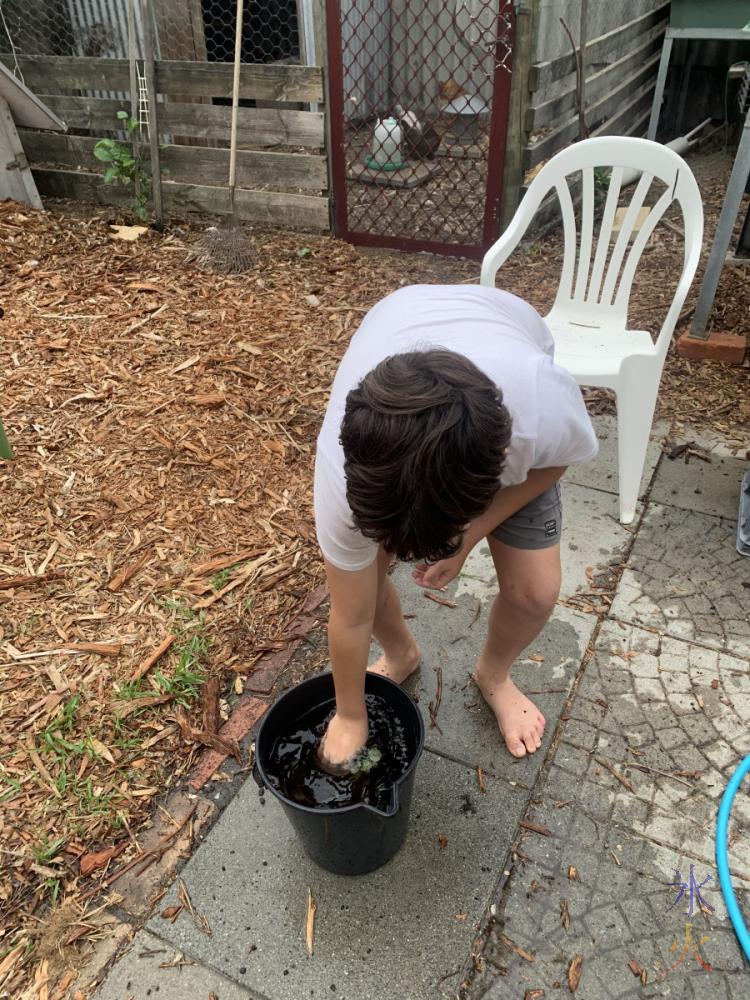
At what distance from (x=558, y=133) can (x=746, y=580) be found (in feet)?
11.3

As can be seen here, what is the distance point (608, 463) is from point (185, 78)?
379 cm

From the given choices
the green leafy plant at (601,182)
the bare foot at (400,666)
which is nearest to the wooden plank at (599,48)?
the green leafy plant at (601,182)

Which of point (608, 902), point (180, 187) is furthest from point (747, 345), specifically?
point (180, 187)

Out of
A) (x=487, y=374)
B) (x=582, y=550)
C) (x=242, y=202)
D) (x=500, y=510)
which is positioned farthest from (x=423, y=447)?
(x=242, y=202)

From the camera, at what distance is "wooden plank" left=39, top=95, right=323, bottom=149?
176 inches

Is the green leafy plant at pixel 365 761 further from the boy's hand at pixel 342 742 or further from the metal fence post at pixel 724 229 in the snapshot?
the metal fence post at pixel 724 229

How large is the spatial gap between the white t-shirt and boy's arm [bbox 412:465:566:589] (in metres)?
0.05

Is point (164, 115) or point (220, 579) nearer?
point (220, 579)

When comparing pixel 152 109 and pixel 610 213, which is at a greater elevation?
pixel 152 109

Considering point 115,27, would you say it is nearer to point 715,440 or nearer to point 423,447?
point 715,440

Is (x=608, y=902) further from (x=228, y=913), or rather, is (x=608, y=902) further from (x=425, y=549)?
(x=425, y=549)

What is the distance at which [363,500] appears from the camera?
1.03 metres

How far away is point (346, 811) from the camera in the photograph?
4.36ft

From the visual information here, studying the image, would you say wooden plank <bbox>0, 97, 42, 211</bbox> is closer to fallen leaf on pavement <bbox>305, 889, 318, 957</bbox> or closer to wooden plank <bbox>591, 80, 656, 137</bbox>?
wooden plank <bbox>591, 80, 656, 137</bbox>
